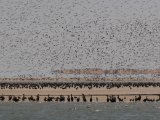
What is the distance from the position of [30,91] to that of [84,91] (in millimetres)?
12375

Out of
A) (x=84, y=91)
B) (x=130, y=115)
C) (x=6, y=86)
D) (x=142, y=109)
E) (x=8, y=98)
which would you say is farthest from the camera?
(x=6, y=86)

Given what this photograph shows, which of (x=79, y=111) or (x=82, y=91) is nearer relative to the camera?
(x=79, y=111)

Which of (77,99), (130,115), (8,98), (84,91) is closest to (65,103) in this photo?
(77,99)

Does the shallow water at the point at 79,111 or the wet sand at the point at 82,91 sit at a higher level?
the wet sand at the point at 82,91

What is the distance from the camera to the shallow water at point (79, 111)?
106 m

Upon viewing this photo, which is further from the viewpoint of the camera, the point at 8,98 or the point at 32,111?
the point at 8,98

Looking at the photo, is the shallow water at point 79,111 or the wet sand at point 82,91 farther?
the wet sand at point 82,91

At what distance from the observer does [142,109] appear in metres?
118

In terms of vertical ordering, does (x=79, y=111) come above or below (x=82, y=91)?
below

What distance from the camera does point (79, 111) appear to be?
4535 inches

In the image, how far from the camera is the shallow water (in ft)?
348

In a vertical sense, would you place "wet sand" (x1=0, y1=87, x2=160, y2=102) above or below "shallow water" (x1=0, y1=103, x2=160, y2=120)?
above

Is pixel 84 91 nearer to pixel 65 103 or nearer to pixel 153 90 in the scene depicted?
pixel 153 90

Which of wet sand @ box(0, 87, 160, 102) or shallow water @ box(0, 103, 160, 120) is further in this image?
wet sand @ box(0, 87, 160, 102)
